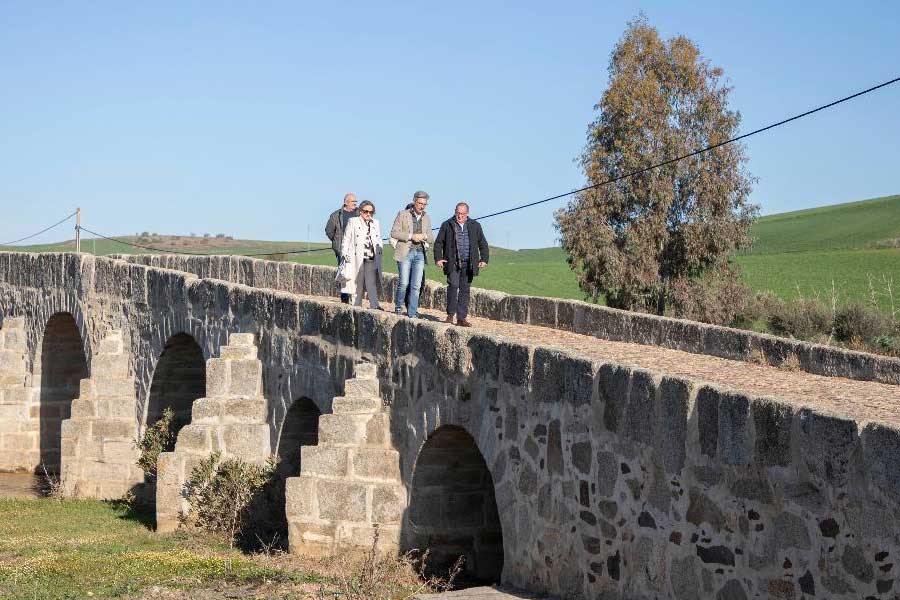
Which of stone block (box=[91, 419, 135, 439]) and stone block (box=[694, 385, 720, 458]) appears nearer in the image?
stone block (box=[694, 385, 720, 458])

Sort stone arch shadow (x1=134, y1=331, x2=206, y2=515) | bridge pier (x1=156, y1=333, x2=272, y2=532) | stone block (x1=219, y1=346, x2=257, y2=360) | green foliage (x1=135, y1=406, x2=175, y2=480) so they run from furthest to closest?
stone arch shadow (x1=134, y1=331, x2=206, y2=515), green foliage (x1=135, y1=406, x2=175, y2=480), stone block (x1=219, y1=346, x2=257, y2=360), bridge pier (x1=156, y1=333, x2=272, y2=532)

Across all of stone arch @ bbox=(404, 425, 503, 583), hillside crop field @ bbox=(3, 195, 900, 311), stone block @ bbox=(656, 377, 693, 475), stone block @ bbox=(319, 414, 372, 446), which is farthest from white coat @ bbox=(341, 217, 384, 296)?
hillside crop field @ bbox=(3, 195, 900, 311)

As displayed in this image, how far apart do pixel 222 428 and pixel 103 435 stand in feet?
16.1

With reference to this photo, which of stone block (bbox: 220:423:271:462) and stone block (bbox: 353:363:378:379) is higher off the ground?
stone block (bbox: 353:363:378:379)

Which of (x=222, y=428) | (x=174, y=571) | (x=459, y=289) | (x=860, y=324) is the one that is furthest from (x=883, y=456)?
(x=860, y=324)

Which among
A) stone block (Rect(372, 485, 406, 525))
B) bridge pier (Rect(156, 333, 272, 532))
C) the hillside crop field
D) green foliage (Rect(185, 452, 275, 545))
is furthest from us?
the hillside crop field

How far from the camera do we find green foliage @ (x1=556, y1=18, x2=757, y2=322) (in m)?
25.4

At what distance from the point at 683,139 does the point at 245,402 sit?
13.7m

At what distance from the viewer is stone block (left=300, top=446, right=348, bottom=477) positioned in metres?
11.4

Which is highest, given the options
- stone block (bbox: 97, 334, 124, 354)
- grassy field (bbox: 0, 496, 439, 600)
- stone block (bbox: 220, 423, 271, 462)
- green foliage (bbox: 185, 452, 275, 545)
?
stone block (bbox: 97, 334, 124, 354)

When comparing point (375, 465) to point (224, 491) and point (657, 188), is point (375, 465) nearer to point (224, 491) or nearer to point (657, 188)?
point (224, 491)

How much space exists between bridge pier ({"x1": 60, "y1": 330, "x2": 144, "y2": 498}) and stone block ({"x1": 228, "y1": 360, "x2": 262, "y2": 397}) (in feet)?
14.7

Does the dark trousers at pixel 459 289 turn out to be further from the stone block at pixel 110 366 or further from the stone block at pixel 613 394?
the stone block at pixel 110 366

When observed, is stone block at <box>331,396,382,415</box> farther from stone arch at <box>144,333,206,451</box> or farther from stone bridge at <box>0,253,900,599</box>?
stone arch at <box>144,333,206,451</box>
